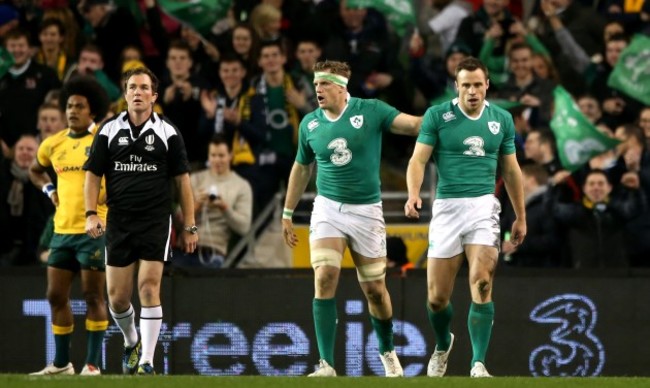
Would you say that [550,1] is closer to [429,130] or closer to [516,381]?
[429,130]

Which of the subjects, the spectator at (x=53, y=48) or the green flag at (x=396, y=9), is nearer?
the green flag at (x=396, y=9)

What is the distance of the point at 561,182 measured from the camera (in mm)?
15953

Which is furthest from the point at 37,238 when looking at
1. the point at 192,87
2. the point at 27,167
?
the point at 192,87

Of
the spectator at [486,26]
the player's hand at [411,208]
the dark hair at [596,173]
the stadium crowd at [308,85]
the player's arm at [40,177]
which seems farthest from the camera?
the spectator at [486,26]

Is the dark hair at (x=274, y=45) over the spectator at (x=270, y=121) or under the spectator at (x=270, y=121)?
over

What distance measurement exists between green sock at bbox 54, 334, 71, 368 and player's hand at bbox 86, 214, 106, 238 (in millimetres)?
1558

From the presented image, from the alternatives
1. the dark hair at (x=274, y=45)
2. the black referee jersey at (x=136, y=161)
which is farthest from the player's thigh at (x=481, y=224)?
the dark hair at (x=274, y=45)

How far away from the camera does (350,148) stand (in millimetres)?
12766

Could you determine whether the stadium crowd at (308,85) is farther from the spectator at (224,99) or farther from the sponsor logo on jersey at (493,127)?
the sponsor logo on jersey at (493,127)

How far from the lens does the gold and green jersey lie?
41.4ft

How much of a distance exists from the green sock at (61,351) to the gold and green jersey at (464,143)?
3.55 meters

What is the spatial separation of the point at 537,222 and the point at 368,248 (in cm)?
325

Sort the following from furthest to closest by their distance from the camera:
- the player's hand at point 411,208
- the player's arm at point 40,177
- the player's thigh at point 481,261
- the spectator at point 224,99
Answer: the spectator at point 224,99
the player's arm at point 40,177
the player's thigh at point 481,261
the player's hand at point 411,208

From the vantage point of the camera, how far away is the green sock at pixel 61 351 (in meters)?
13.8
